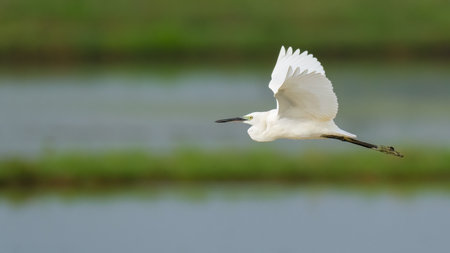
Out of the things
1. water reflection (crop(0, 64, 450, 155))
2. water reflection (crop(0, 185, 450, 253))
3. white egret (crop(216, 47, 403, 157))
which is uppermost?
water reflection (crop(0, 64, 450, 155))

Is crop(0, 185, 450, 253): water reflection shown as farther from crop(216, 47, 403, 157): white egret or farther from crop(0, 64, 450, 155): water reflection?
crop(216, 47, 403, 157): white egret

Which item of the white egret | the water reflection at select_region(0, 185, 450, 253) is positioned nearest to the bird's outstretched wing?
the white egret

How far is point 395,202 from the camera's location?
13750 millimetres

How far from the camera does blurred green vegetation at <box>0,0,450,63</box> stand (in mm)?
25531

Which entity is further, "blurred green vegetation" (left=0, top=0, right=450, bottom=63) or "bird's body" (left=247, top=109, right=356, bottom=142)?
"blurred green vegetation" (left=0, top=0, right=450, bottom=63)

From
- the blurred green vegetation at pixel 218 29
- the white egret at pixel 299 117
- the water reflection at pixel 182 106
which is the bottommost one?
the white egret at pixel 299 117

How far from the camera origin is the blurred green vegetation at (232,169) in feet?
46.3

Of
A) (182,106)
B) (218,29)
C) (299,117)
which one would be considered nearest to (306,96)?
(299,117)

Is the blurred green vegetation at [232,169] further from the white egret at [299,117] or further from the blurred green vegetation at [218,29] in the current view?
the blurred green vegetation at [218,29]

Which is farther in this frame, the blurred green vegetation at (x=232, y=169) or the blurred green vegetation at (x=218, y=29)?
the blurred green vegetation at (x=218, y=29)

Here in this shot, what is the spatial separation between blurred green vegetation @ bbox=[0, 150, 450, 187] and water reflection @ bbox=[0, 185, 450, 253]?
0.17 meters

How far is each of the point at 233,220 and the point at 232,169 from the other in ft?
3.79

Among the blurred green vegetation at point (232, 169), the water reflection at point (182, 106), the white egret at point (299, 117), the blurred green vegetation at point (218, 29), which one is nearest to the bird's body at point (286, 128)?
the white egret at point (299, 117)

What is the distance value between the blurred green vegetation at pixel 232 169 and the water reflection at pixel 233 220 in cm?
17
